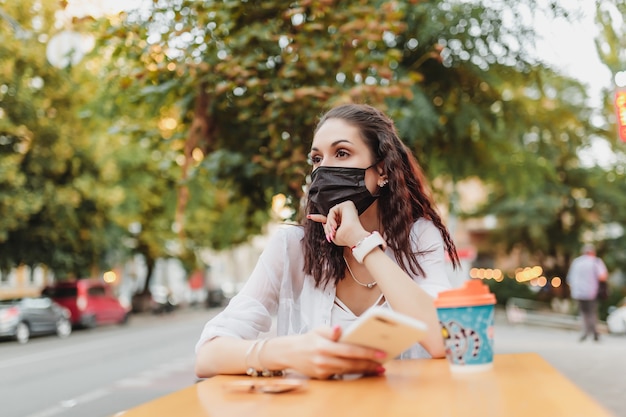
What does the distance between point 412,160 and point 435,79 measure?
5.73 m

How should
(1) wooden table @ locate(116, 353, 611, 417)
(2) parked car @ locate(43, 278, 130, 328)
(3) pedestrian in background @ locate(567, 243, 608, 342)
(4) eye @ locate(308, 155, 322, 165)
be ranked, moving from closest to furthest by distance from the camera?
(1) wooden table @ locate(116, 353, 611, 417) < (4) eye @ locate(308, 155, 322, 165) < (3) pedestrian in background @ locate(567, 243, 608, 342) < (2) parked car @ locate(43, 278, 130, 328)

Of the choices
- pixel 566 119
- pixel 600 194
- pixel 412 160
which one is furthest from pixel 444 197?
pixel 600 194

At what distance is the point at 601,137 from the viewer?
774 inches

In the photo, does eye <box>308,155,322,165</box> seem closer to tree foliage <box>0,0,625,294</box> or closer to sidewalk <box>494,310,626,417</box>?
tree foliage <box>0,0,625,294</box>

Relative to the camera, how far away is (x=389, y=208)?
310 cm

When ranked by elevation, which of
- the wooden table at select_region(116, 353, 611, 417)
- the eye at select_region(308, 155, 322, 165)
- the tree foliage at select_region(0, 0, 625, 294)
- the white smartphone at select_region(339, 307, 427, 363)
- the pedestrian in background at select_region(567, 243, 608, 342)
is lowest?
the pedestrian in background at select_region(567, 243, 608, 342)

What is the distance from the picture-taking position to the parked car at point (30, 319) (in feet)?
73.5

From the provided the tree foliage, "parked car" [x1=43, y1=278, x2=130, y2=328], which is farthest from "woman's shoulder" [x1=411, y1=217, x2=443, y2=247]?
"parked car" [x1=43, y1=278, x2=130, y2=328]

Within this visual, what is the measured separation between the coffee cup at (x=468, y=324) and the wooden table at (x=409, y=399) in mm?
39

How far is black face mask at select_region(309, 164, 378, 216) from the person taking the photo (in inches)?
112

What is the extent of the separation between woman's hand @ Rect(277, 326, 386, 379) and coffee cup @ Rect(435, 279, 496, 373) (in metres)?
0.19

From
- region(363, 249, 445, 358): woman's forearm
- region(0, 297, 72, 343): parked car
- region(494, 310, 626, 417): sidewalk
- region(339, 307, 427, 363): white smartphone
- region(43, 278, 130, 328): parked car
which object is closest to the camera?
region(339, 307, 427, 363): white smartphone

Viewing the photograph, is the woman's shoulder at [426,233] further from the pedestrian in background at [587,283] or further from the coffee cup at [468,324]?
the pedestrian in background at [587,283]

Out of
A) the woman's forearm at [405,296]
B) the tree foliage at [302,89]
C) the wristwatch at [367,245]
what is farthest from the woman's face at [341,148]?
the tree foliage at [302,89]
